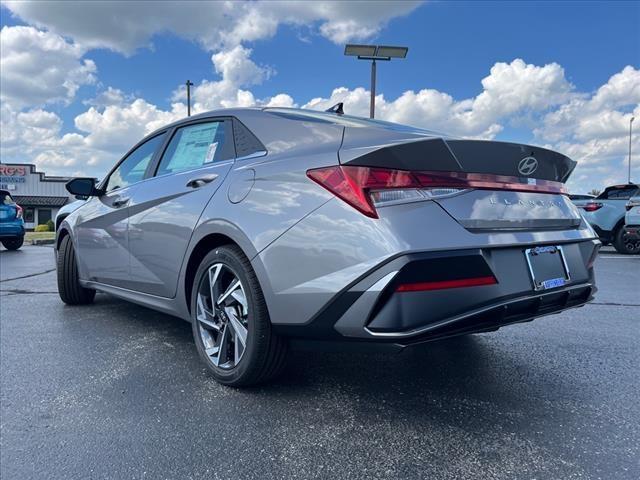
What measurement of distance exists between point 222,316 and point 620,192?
11120mm

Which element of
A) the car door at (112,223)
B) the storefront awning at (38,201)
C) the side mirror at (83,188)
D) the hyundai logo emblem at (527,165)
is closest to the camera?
the hyundai logo emblem at (527,165)

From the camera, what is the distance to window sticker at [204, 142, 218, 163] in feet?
9.94

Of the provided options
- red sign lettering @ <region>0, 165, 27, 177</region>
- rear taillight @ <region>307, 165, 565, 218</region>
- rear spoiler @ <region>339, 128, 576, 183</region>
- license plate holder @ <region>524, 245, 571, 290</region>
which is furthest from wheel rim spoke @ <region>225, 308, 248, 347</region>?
red sign lettering @ <region>0, 165, 27, 177</region>

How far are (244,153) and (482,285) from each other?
1475mm

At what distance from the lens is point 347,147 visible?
2176mm

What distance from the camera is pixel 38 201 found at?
45.2 m

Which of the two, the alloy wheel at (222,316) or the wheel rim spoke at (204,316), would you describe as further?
the wheel rim spoke at (204,316)

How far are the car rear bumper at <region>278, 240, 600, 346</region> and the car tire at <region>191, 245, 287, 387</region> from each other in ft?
0.94

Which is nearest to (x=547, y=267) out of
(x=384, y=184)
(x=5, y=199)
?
(x=384, y=184)

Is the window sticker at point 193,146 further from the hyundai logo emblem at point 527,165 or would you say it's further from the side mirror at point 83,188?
the hyundai logo emblem at point 527,165

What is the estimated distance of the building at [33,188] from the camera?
45.6 meters

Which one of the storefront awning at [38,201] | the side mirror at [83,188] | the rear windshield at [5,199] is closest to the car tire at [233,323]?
the side mirror at [83,188]

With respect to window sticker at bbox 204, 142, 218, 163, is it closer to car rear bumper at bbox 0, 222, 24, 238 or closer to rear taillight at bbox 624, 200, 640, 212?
rear taillight at bbox 624, 200, 640, 212

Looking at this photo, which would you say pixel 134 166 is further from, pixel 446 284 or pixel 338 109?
pixel 446 284
